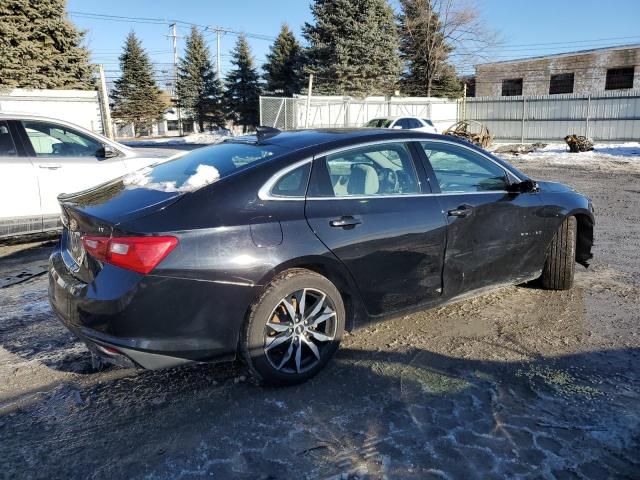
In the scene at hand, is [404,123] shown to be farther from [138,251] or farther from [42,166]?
[138,251]

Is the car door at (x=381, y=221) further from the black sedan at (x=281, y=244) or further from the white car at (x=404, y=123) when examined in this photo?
the white car at (x=404, y=123)

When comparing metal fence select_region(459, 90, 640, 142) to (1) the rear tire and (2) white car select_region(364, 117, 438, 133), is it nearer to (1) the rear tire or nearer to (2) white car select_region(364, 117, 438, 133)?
(2) white car select_region(364, 117, 438, 133)

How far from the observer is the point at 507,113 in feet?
94.5

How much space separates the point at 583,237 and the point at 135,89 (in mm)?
47426

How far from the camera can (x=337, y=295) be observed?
11.2 ft

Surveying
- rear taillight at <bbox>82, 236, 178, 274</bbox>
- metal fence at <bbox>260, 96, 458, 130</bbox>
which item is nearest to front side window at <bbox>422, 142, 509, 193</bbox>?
rear taillight at <bbox>82, 236, 178, 274</bbox>

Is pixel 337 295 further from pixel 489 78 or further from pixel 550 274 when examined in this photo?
pixel 489 78

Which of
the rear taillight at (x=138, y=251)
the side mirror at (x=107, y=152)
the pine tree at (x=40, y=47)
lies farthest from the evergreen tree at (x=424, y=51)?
the rear taillight at (x=138, y=251)

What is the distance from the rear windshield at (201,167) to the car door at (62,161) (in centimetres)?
316

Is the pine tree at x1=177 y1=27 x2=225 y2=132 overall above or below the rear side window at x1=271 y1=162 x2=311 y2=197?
above

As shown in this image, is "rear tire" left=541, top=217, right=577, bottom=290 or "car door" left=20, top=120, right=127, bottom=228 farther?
"car door" left=20, top=120, right=127, bottom=228

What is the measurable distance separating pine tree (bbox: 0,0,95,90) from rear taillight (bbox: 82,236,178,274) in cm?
2432

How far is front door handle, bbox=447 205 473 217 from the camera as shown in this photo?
154 inches

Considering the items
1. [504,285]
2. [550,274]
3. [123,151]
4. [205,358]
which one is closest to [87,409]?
[205,358]
